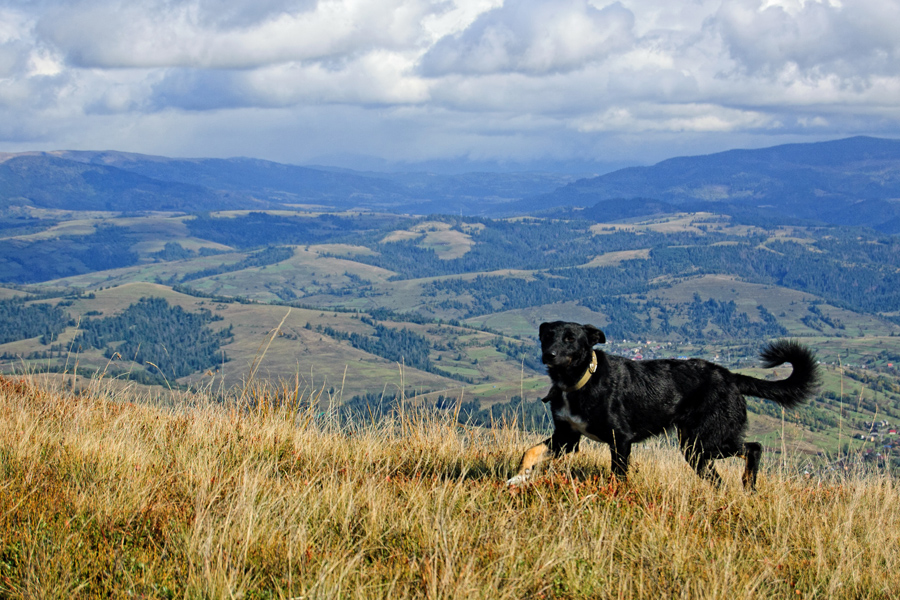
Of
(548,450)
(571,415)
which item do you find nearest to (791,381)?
(571,415)

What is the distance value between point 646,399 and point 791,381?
1.51m

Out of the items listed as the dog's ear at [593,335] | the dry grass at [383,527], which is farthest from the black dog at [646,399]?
the dry grass at [383,527]

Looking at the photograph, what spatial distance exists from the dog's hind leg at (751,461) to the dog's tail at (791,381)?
524 millimetres

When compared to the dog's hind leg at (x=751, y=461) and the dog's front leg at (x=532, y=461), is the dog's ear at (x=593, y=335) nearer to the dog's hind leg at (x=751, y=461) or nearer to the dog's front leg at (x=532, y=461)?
the dog's front leg at (x=532, y=461)

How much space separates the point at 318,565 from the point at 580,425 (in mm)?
2979

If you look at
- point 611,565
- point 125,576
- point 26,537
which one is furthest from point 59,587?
point 611,565

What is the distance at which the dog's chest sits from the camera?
5.88 meters

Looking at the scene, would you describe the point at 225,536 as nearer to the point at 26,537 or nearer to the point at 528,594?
the point at 26,537

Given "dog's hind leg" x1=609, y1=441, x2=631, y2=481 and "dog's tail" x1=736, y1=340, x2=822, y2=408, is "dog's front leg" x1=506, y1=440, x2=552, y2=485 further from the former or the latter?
"dog's tail" x1=736, y1=340, x2=822, y2=408

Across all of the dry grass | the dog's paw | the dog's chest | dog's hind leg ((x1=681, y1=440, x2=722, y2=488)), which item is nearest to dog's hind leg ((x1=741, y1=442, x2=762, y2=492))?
the dry grass

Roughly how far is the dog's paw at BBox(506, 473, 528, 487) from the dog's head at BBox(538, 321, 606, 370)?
979 mm

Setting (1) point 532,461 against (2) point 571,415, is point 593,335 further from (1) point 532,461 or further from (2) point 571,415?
(1) point 532,461

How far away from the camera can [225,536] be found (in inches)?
143

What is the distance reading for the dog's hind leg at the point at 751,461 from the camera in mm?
5945
